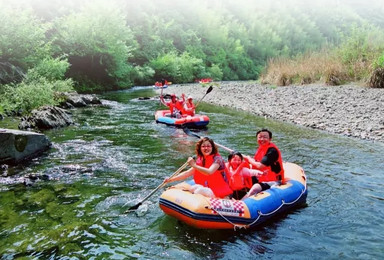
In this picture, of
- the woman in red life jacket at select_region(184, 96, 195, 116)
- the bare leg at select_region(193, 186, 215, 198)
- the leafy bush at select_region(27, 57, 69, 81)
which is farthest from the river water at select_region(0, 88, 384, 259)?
the leafy bush at select_region(27, 57, 69, 81)

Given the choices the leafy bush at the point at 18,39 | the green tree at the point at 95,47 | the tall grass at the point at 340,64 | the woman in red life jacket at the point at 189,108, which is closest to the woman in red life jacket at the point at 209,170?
the woman in red life jacket at the point at 189,108

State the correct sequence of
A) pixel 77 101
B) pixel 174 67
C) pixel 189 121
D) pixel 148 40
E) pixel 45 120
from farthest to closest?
pixel 148 40, pixel 174 67, pixel 77 101, pixel 189 121, pixel 45 120

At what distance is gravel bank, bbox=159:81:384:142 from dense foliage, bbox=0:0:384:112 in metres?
1.98

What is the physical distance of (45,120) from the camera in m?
9.99

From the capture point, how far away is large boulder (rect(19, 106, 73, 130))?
32.4ft

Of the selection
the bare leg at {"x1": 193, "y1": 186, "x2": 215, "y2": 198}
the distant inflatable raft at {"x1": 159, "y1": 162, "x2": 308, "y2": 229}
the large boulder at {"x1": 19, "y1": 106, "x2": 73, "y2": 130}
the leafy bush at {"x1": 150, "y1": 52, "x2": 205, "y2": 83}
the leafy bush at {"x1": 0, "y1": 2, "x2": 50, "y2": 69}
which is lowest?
the distant inflatable raft at {"x1": 159, "y1": 162, "x2": 308, "y2": 229}

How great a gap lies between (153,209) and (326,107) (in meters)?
8.48

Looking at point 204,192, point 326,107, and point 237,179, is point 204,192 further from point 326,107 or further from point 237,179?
point 326,107

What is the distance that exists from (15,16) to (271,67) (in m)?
13.1

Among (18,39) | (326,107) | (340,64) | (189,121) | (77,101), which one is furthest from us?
(18,39)


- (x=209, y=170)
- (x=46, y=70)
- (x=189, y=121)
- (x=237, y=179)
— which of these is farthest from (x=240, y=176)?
(x=46, y=70)

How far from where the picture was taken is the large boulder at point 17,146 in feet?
22.1

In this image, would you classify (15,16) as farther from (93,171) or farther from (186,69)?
(186,69)

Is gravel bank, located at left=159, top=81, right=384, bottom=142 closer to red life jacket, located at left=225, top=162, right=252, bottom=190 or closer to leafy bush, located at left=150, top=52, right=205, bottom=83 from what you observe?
red life jacket, located at left=225, top=162, right=252, bottom=190
